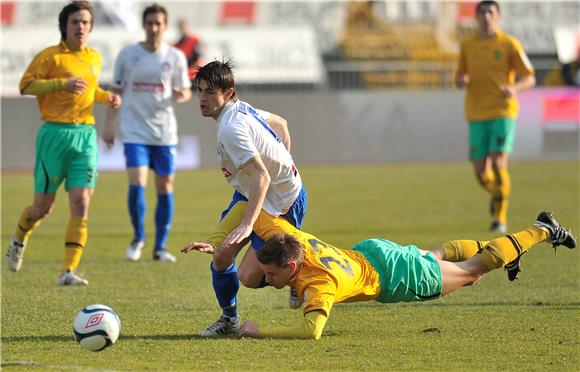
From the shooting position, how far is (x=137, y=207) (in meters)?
12.0

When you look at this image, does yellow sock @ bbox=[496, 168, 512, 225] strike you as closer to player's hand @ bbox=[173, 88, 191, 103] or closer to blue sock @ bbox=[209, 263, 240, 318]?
player's hand @ bbox=[173, 88, 191, 103]

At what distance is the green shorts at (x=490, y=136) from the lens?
14039 mm

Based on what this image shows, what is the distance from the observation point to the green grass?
6.59 meters

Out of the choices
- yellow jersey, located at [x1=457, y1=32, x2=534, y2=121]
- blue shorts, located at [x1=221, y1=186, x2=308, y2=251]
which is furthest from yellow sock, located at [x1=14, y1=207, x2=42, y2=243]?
yellow jersey, located at [x1=457, y1=32, x2=534, y2=121]

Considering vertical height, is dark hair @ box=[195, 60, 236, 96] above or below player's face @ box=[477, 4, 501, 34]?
above

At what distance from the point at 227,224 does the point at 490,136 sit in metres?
7.29

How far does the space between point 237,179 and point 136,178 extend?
15.0ft

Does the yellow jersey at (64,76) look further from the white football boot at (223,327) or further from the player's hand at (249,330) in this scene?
the player's hand at (249,330)

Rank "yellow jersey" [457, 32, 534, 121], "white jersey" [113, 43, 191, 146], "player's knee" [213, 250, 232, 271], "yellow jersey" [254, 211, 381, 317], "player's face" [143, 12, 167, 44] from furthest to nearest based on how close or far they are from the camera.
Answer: "yellow jersey" [457, 32, 534, 121]
"white jersey" [113, 43, 191, 146]
"player's face" [143, 12, 167, 44]
"player's knee" [213, 250, 232, 271]
"yellow jersey" [254, 211, 381, 317]

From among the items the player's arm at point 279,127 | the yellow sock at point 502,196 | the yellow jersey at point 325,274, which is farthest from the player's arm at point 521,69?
the yellow jersey at point 325,274

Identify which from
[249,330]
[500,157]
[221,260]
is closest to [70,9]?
[221,260]

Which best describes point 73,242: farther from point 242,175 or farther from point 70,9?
point 242,175

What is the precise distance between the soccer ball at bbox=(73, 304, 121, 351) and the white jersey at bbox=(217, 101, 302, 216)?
1242 millimetres

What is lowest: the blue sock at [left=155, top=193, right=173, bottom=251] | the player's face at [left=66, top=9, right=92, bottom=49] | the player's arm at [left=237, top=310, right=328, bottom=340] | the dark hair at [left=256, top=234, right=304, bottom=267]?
the blue sock at [left=155, top=193, right=173, bottom=251]
